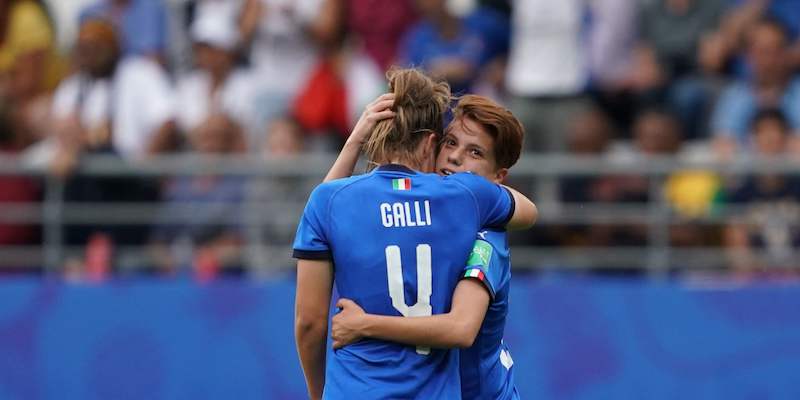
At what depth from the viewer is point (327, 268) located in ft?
15.9

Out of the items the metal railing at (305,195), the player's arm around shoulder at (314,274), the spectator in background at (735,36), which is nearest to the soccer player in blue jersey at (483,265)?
the player's arm around shoulder at (314,274)

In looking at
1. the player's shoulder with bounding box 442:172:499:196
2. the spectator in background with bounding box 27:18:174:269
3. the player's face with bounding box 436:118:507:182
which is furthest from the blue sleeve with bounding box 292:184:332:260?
the spectator in background with bounding box 27:18:174:269

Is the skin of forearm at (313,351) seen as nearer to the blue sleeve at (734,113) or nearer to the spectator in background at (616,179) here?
the spectator in background at (616,179)

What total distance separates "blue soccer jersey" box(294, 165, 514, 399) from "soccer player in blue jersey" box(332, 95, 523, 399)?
7 centimetres

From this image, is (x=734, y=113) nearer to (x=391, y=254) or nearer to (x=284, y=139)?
(x=284, y=139)

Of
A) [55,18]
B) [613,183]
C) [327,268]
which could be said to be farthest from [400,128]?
[55,18]

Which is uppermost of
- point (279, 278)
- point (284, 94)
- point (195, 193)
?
point (284, 94)

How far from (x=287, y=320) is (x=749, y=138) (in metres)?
3.55

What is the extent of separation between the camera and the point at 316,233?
189 inches

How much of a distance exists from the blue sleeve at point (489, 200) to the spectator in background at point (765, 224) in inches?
184

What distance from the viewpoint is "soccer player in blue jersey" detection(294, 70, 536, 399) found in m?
4.74

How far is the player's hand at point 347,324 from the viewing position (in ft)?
15.5

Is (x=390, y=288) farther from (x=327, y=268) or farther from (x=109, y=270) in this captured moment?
(x=109, y=270)

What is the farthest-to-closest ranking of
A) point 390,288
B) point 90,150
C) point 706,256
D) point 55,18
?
point 55,18, point 90,150, point 706,256, point 390,288
